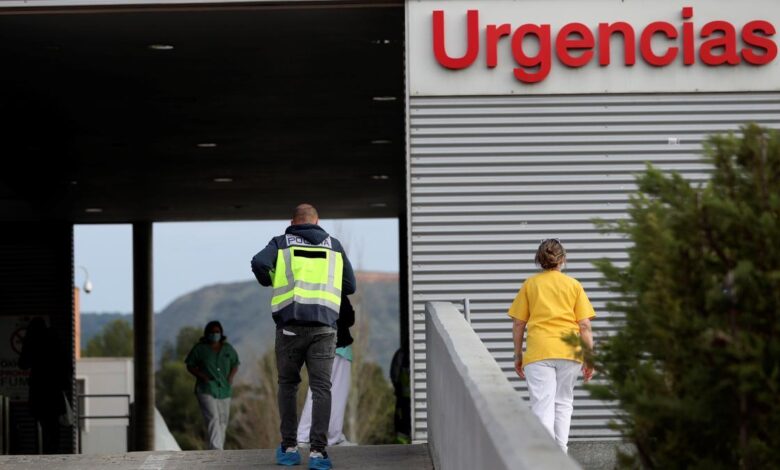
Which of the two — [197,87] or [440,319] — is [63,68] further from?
[440,319]

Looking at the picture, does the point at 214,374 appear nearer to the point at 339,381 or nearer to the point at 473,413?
the point at 339,381

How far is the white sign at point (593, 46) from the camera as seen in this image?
10.9 metres

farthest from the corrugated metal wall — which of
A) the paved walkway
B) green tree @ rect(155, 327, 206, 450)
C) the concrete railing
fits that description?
green tree @ rect(155, 327, 206, 450)

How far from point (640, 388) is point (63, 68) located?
1195 centimetres

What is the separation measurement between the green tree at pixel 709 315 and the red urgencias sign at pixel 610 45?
6692mm

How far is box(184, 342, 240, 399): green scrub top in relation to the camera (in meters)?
17.6

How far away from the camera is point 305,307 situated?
8859 millimetres

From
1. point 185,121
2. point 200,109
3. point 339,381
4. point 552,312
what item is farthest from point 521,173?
point 185,121

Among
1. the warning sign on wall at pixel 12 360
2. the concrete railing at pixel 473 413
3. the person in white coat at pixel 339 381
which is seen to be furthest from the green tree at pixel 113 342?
the concrete railing at pixel 473 413

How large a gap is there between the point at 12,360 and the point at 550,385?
20191 mm

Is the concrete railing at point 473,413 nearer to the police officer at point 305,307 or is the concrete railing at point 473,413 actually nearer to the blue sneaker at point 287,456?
the police officer at point 305,307

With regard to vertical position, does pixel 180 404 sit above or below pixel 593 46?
below

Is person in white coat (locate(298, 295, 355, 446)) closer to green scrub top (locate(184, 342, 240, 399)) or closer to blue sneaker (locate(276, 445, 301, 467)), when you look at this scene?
blue sneaker (locate(276, 445, 301, 467))

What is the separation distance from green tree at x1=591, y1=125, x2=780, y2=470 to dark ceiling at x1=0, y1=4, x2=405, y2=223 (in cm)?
732
